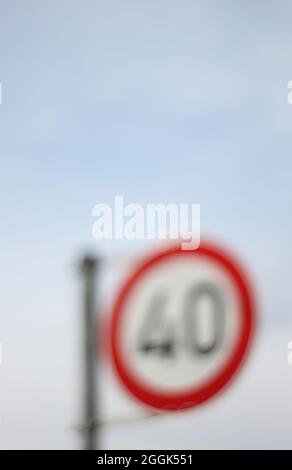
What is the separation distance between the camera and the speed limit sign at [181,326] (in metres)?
1.19

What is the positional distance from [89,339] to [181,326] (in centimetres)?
15

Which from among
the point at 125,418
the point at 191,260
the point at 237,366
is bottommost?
the point at 125,418

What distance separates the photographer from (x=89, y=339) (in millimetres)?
1141

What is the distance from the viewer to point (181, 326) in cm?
120

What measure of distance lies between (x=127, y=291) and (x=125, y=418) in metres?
0.19

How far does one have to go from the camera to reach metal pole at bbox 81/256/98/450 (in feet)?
3.71

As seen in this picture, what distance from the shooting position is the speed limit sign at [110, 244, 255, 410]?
1.19 metres

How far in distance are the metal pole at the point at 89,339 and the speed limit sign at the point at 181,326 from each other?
5cm

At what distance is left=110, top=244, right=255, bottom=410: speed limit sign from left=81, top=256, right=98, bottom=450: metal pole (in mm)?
46

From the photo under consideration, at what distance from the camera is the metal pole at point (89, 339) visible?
1131 mm
